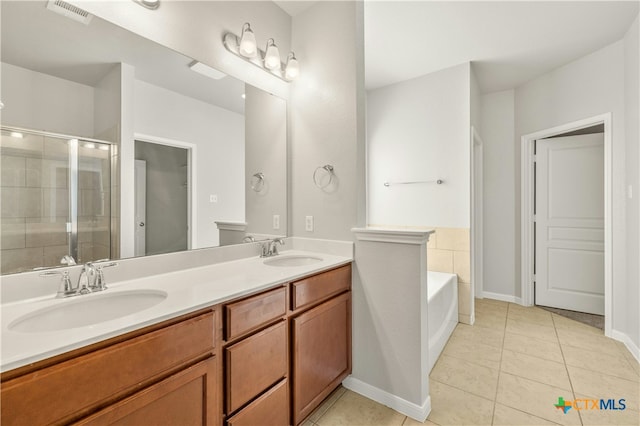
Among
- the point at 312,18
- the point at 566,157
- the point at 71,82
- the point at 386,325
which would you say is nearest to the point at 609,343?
the point at 566,157

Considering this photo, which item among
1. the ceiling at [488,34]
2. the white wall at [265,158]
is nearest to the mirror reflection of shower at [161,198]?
the white wall at [265,158]

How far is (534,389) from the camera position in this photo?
1843 millimetres

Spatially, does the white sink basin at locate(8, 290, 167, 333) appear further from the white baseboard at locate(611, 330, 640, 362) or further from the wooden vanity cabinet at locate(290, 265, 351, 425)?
the white baseboard at locate(611, 330, 640, 362)

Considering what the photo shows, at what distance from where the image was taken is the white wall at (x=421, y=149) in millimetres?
2898

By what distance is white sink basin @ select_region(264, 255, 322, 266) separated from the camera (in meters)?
1.88

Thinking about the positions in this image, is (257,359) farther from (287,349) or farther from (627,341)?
(627,341)

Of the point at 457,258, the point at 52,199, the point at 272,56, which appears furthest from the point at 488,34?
the point at 52,199

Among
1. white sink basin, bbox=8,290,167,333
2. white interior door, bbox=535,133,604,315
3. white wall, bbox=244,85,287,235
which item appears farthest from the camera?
white interior door, bbox=535,133,604,315

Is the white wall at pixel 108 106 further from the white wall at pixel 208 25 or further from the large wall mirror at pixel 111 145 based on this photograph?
the white wall at pixel 208 25

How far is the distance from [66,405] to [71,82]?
1.20 m

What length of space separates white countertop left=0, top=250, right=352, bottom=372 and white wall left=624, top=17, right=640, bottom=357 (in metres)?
2.40

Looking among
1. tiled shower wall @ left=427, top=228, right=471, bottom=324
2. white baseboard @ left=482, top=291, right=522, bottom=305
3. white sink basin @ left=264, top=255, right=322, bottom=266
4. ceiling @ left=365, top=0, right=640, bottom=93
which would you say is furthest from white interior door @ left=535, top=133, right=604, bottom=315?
white sink basin @ left=264, top=255, right=322, bottom=266

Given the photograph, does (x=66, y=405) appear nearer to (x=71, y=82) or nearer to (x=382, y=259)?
(x=71, y=82)

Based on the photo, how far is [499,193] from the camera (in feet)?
11.8
